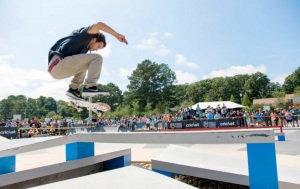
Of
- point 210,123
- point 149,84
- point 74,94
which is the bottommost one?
point 210,123

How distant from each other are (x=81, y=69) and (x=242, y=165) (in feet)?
10.0

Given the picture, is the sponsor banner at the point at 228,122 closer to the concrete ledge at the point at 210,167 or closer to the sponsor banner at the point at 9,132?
the concrete ledge at the point at 210,167

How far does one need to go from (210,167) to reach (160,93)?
6150cm

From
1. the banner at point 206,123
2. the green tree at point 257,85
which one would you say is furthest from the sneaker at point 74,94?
the green tree at point 257,85

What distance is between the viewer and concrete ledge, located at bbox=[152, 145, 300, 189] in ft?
10.3

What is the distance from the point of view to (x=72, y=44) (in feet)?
12.0

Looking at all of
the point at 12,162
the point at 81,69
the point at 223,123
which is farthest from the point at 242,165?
the point at 223,123

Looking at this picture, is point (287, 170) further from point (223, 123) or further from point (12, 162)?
point (223, 123)

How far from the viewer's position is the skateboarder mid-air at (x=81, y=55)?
11.7ft

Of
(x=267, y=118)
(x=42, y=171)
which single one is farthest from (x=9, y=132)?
(x=267, y=118)

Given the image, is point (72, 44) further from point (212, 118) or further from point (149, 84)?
point (149, 84)

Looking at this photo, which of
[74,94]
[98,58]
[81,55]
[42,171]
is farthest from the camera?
[74,94]

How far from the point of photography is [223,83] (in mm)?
87188

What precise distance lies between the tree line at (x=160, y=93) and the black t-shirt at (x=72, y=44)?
38.9 metres
